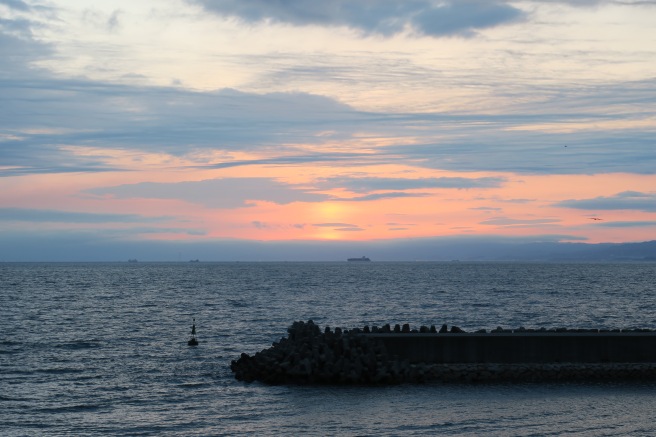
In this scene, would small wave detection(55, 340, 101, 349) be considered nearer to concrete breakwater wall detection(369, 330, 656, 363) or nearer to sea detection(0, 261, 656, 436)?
sea detection(0, 261, 656, 436)

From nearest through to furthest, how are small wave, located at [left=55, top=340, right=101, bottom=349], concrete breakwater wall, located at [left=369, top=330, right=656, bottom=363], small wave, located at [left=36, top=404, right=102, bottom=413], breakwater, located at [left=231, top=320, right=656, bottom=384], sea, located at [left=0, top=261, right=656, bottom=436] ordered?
sea, located at [left=0, top=261, right=656, bottom=436] < small wave, located at [left=36, top=404, right=102, bottom=413] < breakwater, located at [left=231, top=320, right=656, bottom=384] < concrete breakwater wall, located at [left=369, top=330, right=656, bottom=363] < small wave, located at [left=55, top=340, right=101, bottom=349]

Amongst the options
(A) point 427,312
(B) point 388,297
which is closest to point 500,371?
(A) point 427,312

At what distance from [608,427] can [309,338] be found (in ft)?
44.1

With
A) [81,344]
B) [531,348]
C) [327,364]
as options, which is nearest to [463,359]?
[531,348]

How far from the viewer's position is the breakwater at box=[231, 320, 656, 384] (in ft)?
102

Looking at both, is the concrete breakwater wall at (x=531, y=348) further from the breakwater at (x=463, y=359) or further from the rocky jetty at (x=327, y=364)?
the rocky jetty at (x=327, y=364)

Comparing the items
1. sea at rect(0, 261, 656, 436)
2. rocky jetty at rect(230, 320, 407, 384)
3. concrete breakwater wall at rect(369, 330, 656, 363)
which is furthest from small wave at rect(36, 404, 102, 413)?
concrete breakwater wall at rect(369, 330, 656, 363)

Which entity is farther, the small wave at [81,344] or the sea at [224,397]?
the small wave at [81,344]

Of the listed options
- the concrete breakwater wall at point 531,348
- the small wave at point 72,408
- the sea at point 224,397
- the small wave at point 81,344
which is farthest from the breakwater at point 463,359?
the small wave at point 81,344

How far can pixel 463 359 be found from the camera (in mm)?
31859

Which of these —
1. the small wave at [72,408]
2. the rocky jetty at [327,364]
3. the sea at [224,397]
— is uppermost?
the rocky jetty at [327,364]

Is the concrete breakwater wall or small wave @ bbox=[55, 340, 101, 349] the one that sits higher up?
the concrete breakwater wall

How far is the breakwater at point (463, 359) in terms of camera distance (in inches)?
1220

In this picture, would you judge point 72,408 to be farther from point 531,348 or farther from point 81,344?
point 81,344
